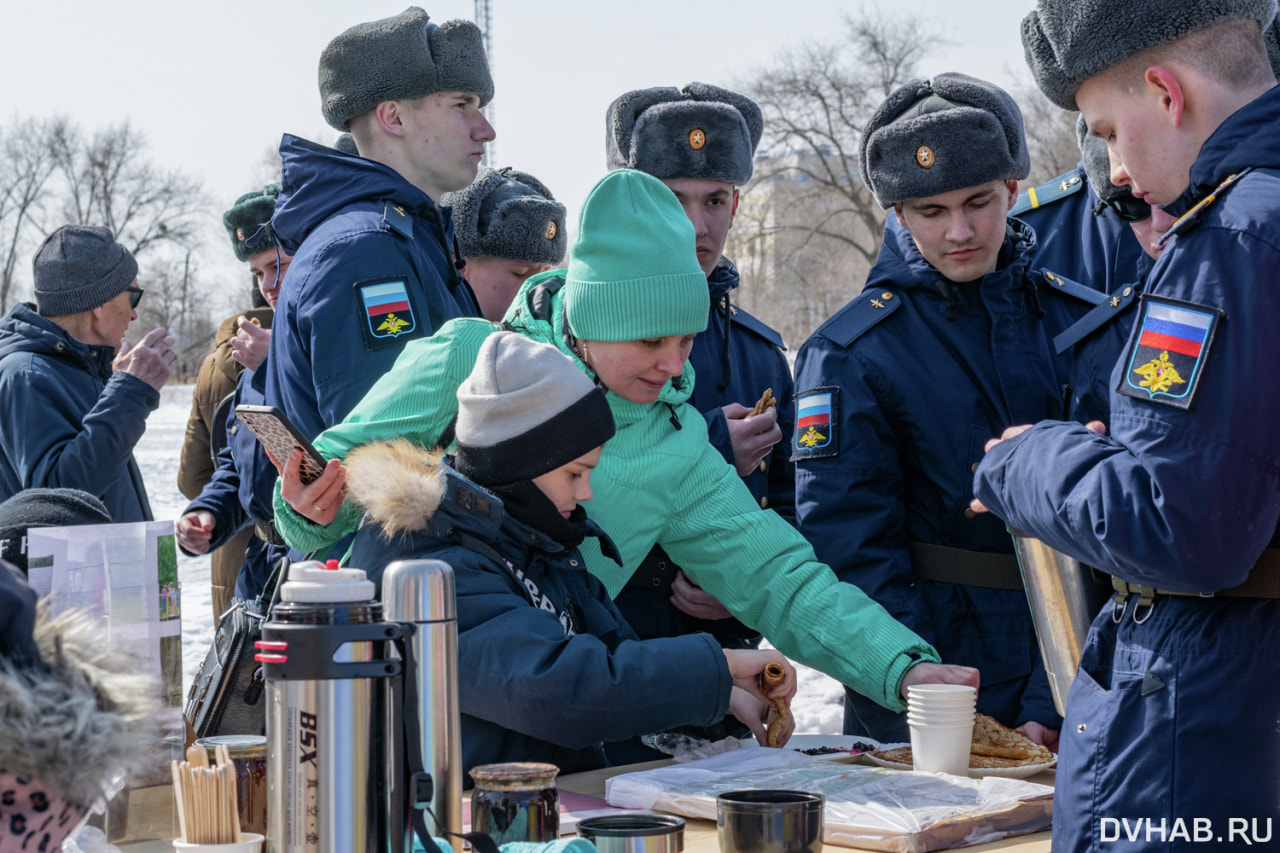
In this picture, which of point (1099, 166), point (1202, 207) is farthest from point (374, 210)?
point (1202, 207)

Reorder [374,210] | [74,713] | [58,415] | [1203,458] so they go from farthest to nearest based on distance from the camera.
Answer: [58,415]
[374,210]
[1203,458]
[74,713]

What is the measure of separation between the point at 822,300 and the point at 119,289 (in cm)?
1988

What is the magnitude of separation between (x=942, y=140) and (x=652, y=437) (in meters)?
0.89

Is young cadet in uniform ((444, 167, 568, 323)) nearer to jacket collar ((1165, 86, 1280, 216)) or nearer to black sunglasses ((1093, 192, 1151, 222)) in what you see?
black sunglasses ((1093, 192, 1151, 222))

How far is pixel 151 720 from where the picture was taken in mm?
997

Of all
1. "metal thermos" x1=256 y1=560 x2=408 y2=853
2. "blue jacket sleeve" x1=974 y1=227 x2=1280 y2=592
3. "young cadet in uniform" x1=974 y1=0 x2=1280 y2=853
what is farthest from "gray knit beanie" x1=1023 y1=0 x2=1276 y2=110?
"metal thermos" x1=256 y1=560 x2=408 y2=853

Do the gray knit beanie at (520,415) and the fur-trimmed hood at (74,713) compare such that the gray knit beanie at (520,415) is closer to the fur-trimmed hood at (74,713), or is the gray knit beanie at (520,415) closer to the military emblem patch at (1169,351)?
the military emblem patch at (1169,351)

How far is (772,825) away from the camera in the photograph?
4.50 ft

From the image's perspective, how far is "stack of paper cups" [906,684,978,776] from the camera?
1862 mm

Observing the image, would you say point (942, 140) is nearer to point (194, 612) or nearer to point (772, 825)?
point (772, 825)

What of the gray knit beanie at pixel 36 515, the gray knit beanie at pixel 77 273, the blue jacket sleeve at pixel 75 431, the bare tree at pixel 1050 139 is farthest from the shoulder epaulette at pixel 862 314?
the bare tree at pixel 1050 139

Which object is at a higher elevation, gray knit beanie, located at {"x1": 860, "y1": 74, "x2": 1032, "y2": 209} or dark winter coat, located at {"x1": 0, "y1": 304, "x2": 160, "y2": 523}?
gray knit beanie, located at {"x1": 860, "y1": 74, "x2": 1032, "y2": 209}

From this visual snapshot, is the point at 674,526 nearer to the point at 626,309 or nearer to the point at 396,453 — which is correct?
the point at 626,309

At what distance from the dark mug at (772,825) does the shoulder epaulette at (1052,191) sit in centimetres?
256
